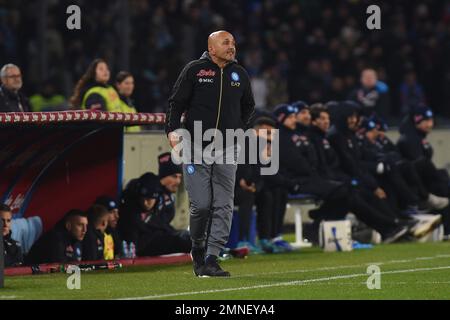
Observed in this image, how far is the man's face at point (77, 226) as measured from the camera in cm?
1438

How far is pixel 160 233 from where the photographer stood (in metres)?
15.4

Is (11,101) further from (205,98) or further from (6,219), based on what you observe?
(205,98)

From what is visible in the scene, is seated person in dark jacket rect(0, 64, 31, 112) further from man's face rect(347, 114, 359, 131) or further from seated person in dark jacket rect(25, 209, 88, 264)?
man's face rect(347, 114, 359, 131)

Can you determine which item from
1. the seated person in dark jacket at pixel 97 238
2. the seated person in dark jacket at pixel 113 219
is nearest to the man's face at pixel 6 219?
the seated person in dark jacket at pixel 97 238

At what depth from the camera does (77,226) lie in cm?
1440

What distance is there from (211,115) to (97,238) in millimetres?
2845

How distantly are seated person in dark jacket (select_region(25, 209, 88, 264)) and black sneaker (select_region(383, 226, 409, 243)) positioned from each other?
16.3ft

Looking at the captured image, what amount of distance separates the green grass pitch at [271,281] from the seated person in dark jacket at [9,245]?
0.65 metres

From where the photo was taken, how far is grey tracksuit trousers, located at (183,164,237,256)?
12.4m

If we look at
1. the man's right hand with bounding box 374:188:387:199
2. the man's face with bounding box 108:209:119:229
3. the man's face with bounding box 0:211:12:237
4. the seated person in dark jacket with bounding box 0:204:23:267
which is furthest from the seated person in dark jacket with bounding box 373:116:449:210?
the man's face with bounding box 0:211:12:237

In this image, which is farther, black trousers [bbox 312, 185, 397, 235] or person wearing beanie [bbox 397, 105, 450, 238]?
person wearing beanie [bbox 397, 105, 450, 238]

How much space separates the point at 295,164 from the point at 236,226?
141 centimetres

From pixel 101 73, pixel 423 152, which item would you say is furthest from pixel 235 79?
pixel 423 152

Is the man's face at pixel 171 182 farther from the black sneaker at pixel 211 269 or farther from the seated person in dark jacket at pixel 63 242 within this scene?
the black sneaker at pixel 211 269
